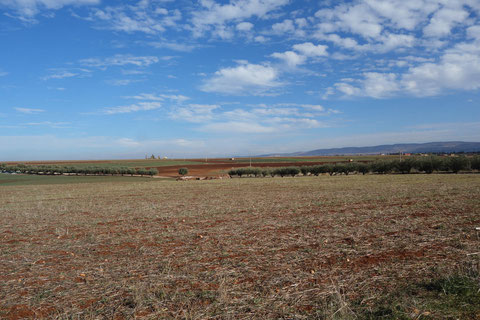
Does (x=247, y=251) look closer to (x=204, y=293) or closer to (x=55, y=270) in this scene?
(x=204, y=293)

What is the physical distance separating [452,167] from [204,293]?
203 ft

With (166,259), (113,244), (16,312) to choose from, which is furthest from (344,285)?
(113,244)

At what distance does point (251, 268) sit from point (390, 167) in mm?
62357

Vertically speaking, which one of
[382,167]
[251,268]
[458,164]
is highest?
[251,268]

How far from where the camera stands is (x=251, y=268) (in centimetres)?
777

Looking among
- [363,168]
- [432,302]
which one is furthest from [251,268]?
[363,168]

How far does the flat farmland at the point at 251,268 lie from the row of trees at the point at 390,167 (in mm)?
48872

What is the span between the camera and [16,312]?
586cm

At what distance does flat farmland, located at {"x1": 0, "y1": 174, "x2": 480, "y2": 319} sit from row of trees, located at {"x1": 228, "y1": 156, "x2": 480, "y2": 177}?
48872 mm

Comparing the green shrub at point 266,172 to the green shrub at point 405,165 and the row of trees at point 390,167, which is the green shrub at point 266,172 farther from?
the green shrub at point 405,165

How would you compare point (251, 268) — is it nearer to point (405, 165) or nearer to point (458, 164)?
point (458, 164)

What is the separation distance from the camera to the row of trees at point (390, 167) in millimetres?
54656

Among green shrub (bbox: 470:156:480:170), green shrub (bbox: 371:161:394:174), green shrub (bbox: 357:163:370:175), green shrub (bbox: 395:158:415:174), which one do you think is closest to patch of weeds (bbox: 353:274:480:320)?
green shrub (bbox: 470:156:480:170)

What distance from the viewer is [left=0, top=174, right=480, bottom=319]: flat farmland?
5.60m
